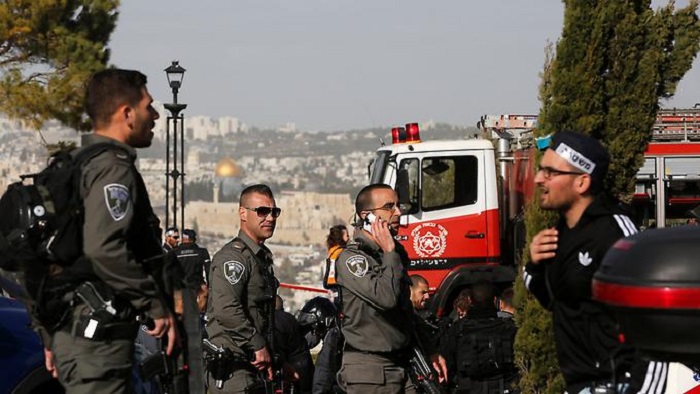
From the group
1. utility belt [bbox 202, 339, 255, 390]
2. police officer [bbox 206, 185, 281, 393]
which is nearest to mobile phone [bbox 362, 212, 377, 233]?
police officer [bbox 206, 185, 281, 393]

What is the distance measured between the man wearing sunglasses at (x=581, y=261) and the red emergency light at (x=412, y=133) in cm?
1153

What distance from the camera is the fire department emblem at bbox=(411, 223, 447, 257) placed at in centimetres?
1645

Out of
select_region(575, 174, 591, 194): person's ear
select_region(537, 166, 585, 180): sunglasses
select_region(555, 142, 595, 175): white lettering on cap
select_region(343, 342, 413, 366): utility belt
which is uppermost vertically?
select_region(555, 142, 595, 175): white lettering on cap

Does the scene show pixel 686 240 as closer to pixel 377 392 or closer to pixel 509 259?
pixel 377 392

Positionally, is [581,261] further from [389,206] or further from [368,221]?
[389,206]

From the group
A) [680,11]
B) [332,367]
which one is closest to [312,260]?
[680,11]

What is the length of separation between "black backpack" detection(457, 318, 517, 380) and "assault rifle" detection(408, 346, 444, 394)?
2357 mm

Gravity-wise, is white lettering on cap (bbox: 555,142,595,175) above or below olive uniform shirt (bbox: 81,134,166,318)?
above

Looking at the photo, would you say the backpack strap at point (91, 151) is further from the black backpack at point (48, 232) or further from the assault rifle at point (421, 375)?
the assault rifle at point (421, 375)

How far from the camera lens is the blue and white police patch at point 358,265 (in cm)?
755

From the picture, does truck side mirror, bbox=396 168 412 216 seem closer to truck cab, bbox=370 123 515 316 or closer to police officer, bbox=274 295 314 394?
truck cab, bbox=370 123 515 316

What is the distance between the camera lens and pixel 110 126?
5566 mm

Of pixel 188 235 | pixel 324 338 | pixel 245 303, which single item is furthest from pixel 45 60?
pixel 245 303

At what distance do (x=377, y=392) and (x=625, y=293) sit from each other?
358cm
